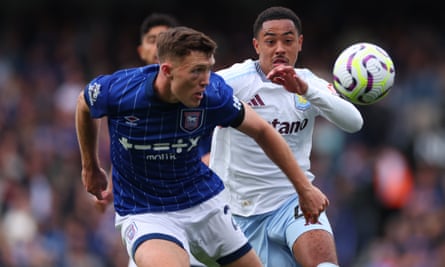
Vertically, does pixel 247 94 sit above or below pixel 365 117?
above

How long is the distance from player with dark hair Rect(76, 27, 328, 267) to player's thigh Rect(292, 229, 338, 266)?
356mm

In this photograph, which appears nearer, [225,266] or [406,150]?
[225,266]

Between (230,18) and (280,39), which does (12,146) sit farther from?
(280,39)

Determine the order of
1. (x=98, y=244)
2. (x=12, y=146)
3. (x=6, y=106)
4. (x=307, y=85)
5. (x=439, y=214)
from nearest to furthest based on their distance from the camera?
(x=307, y=85) → (x=439, y=214) → (x=98, y=244) → (x=12, y=146) → (x=6, y=106)

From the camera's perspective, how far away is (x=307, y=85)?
812 centimetres

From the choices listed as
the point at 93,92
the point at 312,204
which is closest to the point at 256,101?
the point at 312,204

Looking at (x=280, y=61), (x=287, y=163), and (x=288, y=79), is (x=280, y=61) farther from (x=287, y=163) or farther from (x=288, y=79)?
(x=287, y=163)

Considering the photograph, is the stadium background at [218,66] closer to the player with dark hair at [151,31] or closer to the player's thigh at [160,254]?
the player with dark hair at [151,31]

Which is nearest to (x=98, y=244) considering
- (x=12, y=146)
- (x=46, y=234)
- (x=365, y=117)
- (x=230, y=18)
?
(x=46, y=234)

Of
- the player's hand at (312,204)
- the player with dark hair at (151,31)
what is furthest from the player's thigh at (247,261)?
the player with dark hair at (151,31)

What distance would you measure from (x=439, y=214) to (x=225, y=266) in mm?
6778

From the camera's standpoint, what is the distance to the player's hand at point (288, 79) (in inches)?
313

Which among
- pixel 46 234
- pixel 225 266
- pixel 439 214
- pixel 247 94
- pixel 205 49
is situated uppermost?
pixel 205 49

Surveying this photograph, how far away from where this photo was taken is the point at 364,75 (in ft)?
27.1
